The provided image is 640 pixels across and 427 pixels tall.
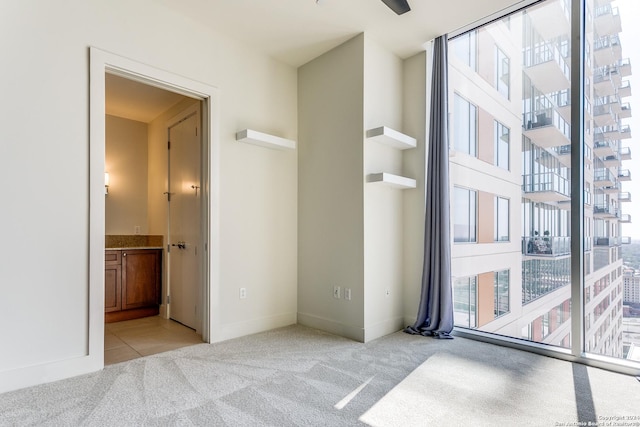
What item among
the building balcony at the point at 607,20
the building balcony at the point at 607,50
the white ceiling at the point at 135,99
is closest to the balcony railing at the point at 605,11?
the building balcony at the point at 607,20

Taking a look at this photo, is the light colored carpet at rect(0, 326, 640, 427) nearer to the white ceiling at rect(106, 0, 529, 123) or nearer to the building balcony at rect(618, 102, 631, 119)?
the building balcony at rect(618, 102, 631, 119)

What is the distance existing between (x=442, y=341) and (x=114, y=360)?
2.88 metres

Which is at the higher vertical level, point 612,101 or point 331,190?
point 612,101

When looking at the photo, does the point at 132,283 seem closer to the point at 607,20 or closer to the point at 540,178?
the point at 540,178

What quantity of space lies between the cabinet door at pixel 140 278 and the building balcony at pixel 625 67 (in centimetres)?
522

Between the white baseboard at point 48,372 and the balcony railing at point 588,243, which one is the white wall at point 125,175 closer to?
the white baseboard at point 48,372

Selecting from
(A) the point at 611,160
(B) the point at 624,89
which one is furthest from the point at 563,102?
(A) the point at 611,160

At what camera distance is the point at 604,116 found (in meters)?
3.01

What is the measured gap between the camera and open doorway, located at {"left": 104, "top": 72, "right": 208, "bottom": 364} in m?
3.92

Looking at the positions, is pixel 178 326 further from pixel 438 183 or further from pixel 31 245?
pixel 438 183

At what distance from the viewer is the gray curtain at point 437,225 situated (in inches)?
143

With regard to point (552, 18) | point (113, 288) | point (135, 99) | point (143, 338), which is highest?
point (552, 18)

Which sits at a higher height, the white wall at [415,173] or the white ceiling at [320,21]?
the white ceiling at [320,21]

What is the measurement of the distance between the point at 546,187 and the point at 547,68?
106 cm
